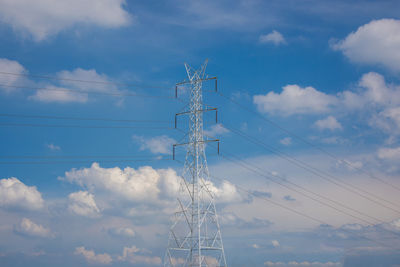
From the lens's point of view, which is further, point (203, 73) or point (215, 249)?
point (203, 73)

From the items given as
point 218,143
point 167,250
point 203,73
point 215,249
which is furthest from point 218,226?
point 203,73

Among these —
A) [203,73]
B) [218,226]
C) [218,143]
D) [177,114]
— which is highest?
[203,73]

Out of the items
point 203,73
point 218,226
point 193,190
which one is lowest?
point 218,226

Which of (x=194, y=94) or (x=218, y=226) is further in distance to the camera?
(x=194, y=94)

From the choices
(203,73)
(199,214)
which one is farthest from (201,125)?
(199,214)

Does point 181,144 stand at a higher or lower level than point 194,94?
lower

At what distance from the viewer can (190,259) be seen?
59.1m

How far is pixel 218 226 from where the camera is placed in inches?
2382

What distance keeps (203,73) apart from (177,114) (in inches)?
296

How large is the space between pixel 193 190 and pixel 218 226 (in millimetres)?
6179

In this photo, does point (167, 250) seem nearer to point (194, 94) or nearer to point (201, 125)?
point (201, 125)

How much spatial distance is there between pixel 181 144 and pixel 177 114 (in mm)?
4835

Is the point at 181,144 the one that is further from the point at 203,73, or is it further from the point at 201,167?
the point at 203,73

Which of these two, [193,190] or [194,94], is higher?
[194,94]
